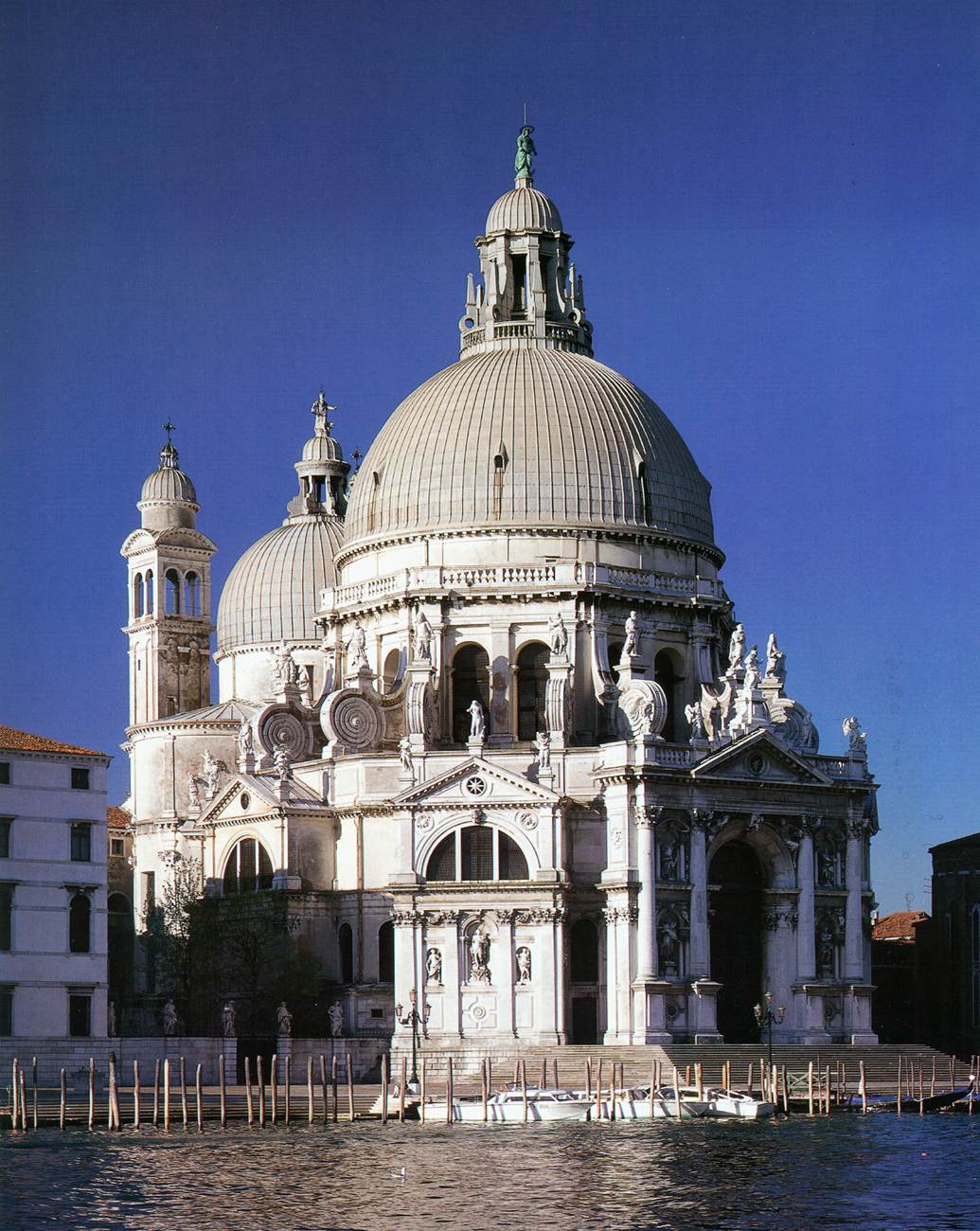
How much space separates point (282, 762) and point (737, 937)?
15.0m

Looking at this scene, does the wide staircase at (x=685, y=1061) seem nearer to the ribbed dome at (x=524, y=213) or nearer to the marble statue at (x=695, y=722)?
the marble statue at (x=695, y=722)

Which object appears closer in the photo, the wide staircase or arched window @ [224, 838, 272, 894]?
the wide staircase

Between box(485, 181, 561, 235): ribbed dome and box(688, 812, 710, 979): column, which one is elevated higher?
box(485, 181, 561, 235): ribbed dome

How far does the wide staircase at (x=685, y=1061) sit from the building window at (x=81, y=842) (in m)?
9.94

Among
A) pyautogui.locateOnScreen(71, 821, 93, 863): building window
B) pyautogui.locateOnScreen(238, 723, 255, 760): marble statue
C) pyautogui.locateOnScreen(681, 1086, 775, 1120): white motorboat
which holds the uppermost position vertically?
pyautogui.locateOnScreen(238, 723, 255, 760): marble statue

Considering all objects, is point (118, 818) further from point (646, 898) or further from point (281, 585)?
point (646, 898)

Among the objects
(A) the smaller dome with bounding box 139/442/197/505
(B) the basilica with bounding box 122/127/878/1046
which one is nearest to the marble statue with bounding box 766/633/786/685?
(B) the basilica with bounding box 122/127/878/1046

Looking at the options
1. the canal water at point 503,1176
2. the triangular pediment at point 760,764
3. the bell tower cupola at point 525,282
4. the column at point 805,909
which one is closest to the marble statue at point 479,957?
the triangular pediment at point 760,764

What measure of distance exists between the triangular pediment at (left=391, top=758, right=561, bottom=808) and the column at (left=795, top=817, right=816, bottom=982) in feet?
25.7

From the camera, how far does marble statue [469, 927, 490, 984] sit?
Result: 267ft

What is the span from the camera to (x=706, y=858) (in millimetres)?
82125

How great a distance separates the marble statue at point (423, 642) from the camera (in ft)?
282

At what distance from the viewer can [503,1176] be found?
58.1 metres

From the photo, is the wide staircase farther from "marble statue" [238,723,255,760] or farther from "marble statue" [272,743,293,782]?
"marble statue" [238,723,255,760]
